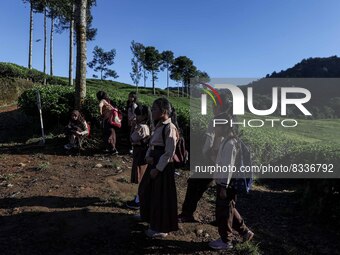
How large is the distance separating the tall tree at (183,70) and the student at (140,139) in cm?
Result: 4396

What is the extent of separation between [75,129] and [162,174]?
480cm

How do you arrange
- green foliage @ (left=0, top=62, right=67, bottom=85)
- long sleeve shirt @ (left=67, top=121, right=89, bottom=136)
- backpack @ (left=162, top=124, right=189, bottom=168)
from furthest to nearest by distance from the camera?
green foliage @ (left=0, top=62, right=67, bottom=85), long sleeve shirt @ (left=67, top=121, right=89, bottom=136), backpack @ (left=162, top=124, right=189, bottom=168)

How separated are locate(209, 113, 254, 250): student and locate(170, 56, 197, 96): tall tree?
4503 cm

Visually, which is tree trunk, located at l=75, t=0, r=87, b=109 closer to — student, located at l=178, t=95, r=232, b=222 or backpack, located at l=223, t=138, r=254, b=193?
student, located at l=178, t=95, r=232, b=222

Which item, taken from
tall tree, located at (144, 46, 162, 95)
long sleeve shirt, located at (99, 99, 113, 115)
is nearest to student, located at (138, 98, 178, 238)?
long sleeve shirt, located at (99, 99, 113, 115)

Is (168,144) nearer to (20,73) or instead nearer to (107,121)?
(107,121)

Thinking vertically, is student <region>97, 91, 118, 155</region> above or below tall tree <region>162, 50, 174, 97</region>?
below

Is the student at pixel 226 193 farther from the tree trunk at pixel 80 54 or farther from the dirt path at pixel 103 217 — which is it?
the tree trunk at pixel 80 54

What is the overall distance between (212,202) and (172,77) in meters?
44.0

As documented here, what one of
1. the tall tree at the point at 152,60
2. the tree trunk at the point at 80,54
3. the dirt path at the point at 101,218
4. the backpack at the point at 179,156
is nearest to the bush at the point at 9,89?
the tree trunk at the point at 80,54

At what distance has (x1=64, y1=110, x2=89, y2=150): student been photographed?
337 inches

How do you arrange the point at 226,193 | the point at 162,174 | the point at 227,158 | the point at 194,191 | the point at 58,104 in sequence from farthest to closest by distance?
1. the point at 58,104
2. the point at 194,191
3. the point at 162,174
4. the point at 226,193
5. the point at 227,158

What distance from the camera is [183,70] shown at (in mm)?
49406

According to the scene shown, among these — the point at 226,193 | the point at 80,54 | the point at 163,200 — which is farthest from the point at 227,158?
the point at 80,54
